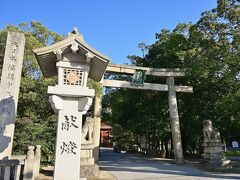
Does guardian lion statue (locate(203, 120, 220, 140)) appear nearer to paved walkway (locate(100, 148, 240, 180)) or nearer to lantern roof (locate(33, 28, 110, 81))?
paved walkway (locate(100, 148, 240, 180))

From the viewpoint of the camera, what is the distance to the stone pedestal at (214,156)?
45.3 feet

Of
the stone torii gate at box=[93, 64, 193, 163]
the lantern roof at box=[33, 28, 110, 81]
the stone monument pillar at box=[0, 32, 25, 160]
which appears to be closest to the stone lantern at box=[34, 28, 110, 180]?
the lantern roof at box=[33, 28, 110, 81]

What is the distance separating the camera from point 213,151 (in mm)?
14391

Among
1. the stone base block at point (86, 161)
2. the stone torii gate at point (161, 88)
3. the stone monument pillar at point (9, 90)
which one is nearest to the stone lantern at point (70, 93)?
the stone monument pillar at point (9, 90)

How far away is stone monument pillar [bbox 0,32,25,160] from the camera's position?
931cm

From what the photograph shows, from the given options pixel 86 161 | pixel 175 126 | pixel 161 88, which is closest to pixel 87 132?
pixel 86 161

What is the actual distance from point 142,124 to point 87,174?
32.1ft

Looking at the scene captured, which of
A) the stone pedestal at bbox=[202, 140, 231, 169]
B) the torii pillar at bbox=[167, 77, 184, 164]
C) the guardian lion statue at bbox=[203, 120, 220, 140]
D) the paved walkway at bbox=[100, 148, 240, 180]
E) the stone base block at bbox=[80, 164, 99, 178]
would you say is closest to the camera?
the paved walkway at bbox=[100, 148, 240, 180]

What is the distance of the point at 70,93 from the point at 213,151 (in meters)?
10.5

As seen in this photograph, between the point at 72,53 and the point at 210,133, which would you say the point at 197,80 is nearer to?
the point at 210,133

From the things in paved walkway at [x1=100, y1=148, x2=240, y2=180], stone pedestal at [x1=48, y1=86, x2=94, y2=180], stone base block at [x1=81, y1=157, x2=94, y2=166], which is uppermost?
stone pedestal at [x1=48, y1=86, x2=94, y2=180]

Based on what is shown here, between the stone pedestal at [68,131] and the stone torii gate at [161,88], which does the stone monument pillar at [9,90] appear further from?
the stone torii gate at [161,88]

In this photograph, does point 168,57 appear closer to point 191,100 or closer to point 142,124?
point 191,100

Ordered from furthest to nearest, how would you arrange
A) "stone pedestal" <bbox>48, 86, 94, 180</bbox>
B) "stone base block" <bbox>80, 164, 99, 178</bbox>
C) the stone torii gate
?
1. the stone torii gate
2. "stone base block" <bbox>80, 164, 99, 178</bbox>
3. "stone pedestal" <bbox>48, 86, 94, 180</bbox>
